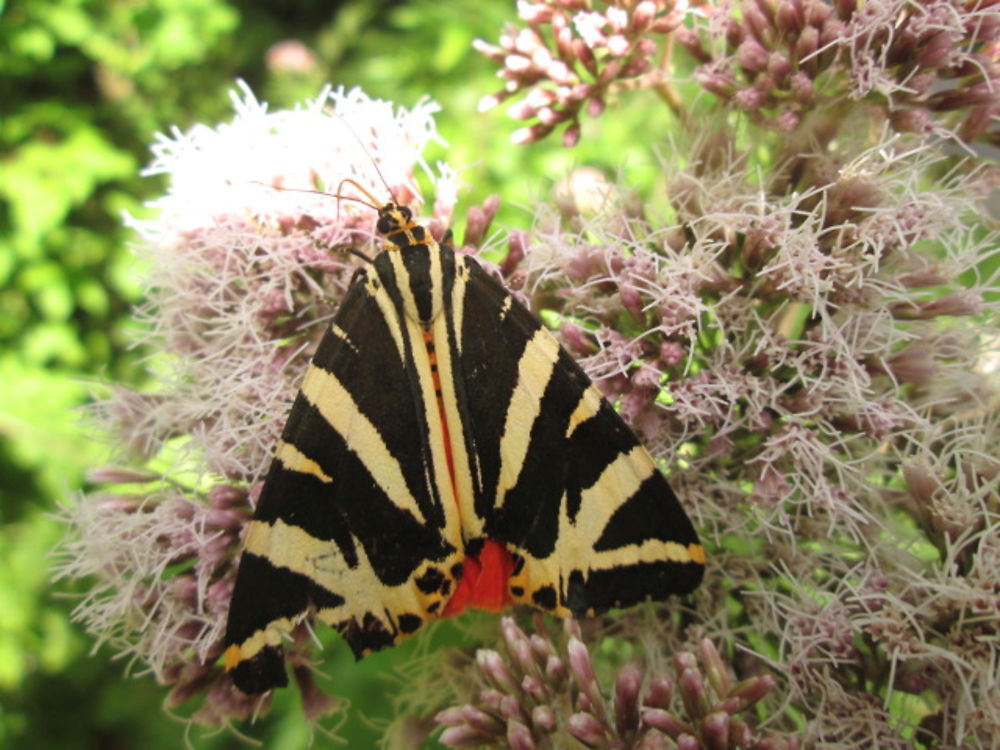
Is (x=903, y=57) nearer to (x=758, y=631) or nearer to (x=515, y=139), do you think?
(x=515, y=139)

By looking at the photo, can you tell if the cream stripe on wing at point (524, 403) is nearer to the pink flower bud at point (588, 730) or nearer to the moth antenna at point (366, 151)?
the pink flower bud at point (588, 730)

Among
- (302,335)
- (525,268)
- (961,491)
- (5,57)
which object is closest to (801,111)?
(525,268)

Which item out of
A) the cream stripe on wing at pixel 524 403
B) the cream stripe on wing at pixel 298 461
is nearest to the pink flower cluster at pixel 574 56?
the cream stripe on wing at pixel 524 403

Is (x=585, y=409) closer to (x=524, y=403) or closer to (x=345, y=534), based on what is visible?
(x=524, y=403)

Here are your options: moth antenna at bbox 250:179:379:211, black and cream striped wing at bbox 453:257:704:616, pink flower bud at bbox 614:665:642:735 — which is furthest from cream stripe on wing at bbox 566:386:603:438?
moth antenna at bbox 250:179:379:211

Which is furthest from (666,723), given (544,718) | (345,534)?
(345,534)

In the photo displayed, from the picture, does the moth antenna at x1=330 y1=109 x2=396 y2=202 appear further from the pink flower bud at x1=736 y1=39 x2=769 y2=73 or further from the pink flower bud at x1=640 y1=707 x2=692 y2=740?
the pink flower bud at x1=640 y1=707 x2=692 y2=740

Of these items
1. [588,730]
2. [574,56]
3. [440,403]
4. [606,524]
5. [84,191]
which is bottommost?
[588,730]
